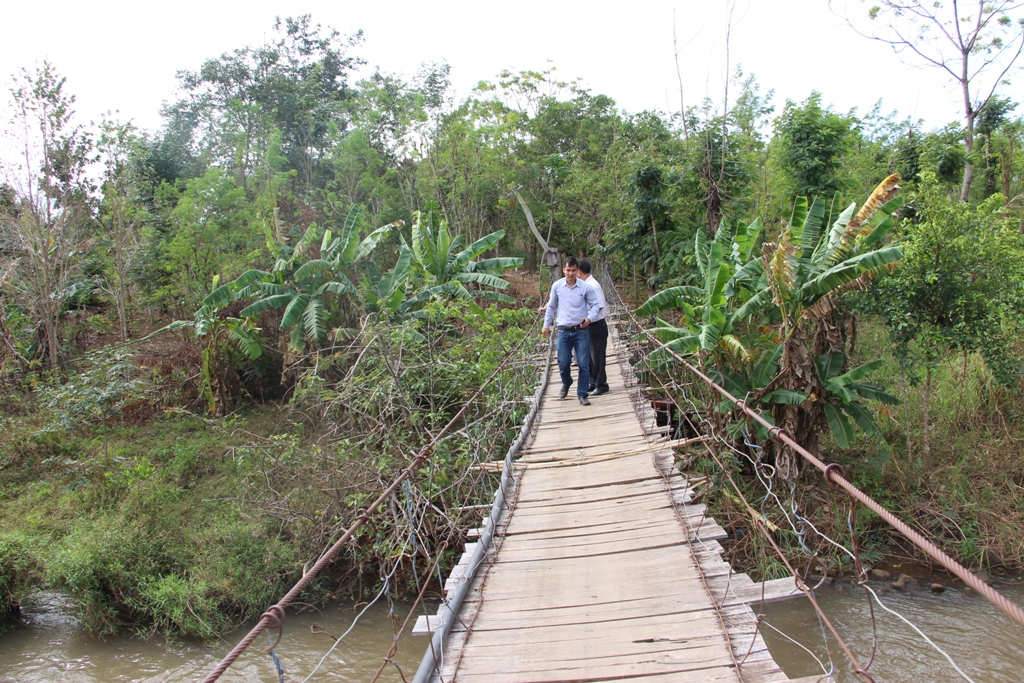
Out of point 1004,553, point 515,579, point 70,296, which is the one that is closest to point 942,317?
point 1004,553

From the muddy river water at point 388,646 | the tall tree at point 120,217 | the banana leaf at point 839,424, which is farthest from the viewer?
the tall tree at point 120,217

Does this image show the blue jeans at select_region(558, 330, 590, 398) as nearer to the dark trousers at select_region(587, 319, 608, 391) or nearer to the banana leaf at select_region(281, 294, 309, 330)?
the dark trousers at select_region(587, 319, 608, 391)

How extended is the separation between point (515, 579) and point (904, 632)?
4.73 meters

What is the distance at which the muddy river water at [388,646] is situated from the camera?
536cm

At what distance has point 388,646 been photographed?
19.9 feet

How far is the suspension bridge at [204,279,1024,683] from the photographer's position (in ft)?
6.85

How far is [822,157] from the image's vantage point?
9656mm

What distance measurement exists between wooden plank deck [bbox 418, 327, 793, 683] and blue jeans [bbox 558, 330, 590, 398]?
1.47 metres

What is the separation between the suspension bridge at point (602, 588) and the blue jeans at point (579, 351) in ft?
4.64

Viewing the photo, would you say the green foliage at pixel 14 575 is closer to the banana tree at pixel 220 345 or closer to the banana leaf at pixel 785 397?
the banana tree at pixel 220 345

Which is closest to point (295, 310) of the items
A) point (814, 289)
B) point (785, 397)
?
point (785, 397)

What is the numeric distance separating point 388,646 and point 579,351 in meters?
3.28

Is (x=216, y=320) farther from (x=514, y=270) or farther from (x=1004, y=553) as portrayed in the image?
(x=1004, y=553)

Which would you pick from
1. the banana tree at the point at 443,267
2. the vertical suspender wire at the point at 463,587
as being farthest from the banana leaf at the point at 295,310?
the vertical suspender wire at the point at 463,587
